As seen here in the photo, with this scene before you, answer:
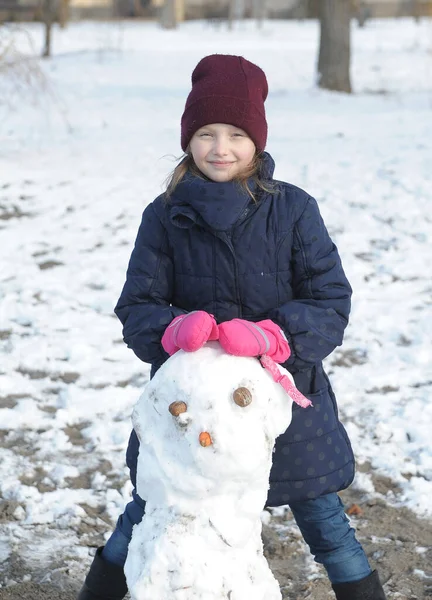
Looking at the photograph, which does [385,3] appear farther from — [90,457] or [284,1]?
[90,457]

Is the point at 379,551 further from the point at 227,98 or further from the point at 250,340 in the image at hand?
the point at 227,98

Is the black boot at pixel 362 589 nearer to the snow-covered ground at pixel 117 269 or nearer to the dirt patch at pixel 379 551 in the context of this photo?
the dirt patch at pixel 379 551

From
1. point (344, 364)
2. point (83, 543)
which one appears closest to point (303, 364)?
point (83, 543)

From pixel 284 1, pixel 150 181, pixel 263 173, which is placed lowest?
pixel 284 1

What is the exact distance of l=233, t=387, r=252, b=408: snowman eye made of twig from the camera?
2.05 metres

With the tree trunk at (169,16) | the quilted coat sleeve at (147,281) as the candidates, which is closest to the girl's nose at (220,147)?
the quilted coat sleeve at (147,281)

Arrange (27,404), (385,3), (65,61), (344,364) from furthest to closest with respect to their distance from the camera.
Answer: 1. (385,3)
2. (65,61)
3. (344,364)
4. (27,404)

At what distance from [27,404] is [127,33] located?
2231cm

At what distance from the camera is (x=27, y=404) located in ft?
14.3

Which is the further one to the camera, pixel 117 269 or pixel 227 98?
pixel 117 269

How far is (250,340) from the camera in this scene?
210 centimetres

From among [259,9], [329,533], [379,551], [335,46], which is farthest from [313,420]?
[259,9]

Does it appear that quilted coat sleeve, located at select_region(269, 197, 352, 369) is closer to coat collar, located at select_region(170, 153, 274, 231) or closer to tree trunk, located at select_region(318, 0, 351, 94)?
coat collar, located at select_region(170, 153, 274, 231)

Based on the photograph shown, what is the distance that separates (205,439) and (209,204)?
24.4 inches
